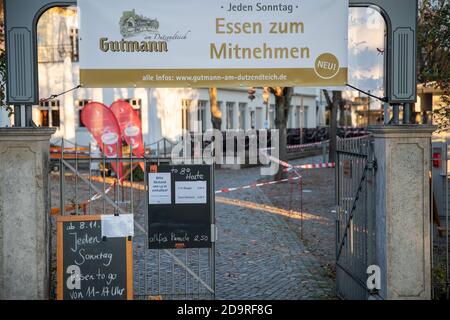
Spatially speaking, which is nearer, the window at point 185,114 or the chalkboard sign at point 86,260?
the chalkboard sign at point 86,260

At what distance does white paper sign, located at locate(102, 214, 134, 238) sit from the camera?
703cm

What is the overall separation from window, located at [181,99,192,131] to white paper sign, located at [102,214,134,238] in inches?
1060

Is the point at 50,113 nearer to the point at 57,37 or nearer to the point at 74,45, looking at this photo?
the point at 74,45

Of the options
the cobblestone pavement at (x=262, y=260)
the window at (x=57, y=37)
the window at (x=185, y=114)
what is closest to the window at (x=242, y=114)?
the window at (x=185, y=114)

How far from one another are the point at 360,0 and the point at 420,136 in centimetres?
156

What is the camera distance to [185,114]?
34531 mm

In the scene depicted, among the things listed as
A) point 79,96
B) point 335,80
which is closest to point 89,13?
point 335,80

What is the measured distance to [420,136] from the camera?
654cm

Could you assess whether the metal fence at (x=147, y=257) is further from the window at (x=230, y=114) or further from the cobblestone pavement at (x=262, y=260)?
the window at (x=230, y=114)

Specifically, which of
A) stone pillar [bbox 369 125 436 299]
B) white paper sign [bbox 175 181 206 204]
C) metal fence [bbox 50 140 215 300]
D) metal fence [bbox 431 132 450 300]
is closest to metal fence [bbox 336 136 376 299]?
stone pillar [bbox 369 125 436 299]

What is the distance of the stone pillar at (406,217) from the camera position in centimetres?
657

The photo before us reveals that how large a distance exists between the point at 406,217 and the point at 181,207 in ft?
7.59

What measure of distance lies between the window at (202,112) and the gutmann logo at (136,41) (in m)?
28.7

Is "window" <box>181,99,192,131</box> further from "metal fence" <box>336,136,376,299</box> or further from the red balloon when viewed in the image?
"metal fence" <box>336,136,376,299</box>
